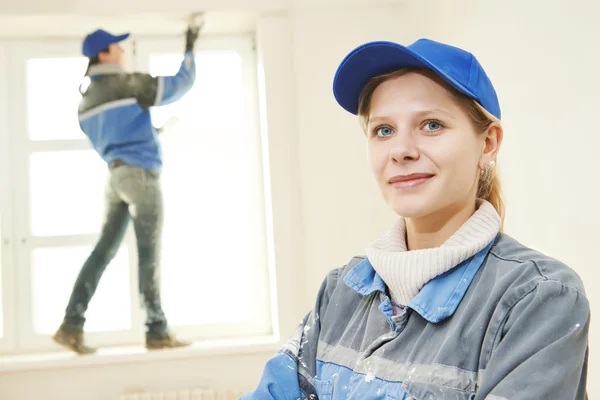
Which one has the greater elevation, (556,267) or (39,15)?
(39,15)

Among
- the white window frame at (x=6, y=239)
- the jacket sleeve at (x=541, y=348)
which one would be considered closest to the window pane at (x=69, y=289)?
the white window frame at (x=6, y=239)

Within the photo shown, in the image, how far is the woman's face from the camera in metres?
1.11

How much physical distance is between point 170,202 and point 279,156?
0.67m

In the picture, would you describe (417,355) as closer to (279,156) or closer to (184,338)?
(279,156)

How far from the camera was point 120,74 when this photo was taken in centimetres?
341

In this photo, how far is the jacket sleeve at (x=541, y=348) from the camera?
857mm

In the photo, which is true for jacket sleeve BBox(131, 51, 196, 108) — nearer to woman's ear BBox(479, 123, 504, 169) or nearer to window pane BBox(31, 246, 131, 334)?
window pane BBox(31, 246, 131, 334)

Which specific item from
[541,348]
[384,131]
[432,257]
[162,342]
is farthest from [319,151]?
[541,348]

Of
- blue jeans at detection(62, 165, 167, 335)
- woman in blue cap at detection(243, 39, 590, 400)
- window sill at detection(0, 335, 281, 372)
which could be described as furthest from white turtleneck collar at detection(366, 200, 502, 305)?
blue jeans at detection(62, 165, 167, 335)

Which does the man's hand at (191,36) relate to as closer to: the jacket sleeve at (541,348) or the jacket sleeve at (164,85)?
the jacket sleeve at (164,85)

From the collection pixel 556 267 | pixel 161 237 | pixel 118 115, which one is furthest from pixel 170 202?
pixel 556 267

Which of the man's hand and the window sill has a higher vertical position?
the man's hand

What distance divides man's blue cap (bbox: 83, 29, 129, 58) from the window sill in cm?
154

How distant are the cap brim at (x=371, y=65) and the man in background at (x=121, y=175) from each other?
2.27 meters
